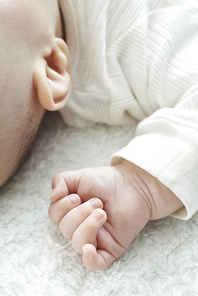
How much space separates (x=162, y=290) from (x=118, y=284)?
0.08m

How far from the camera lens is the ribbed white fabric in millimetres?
699

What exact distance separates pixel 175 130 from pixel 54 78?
32 centimetres

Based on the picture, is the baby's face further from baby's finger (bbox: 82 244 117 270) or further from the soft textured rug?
baby's finger (bbox: 82 244 117 270)

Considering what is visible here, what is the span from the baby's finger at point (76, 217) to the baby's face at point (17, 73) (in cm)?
19

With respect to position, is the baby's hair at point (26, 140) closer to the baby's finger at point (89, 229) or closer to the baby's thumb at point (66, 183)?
the baby's thumb at point (66, 183)

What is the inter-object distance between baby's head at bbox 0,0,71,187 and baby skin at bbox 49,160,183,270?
0.13 meters

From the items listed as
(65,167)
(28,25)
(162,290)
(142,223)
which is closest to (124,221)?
(142,223)

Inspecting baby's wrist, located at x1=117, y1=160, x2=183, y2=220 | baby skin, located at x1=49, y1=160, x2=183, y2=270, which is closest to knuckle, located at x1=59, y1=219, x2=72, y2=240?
baby skin, located at x1=49, y1=160, x2=183, y2=270

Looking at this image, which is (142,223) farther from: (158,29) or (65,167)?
(158,29)

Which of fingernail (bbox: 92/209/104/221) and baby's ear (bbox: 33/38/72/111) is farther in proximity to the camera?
baby's ear (bbox: 33/38/72/111)

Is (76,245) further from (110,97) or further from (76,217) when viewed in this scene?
(110,97)

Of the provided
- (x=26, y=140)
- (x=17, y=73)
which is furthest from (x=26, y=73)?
(x=26, y=140)

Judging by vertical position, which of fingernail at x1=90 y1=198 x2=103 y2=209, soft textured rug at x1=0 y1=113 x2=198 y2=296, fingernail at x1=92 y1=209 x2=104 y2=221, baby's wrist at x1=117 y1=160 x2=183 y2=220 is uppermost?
baby's wrist at x1=117 y1=160 x2=183 y2=220

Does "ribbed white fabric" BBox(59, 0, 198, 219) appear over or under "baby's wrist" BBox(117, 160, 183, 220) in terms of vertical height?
over
